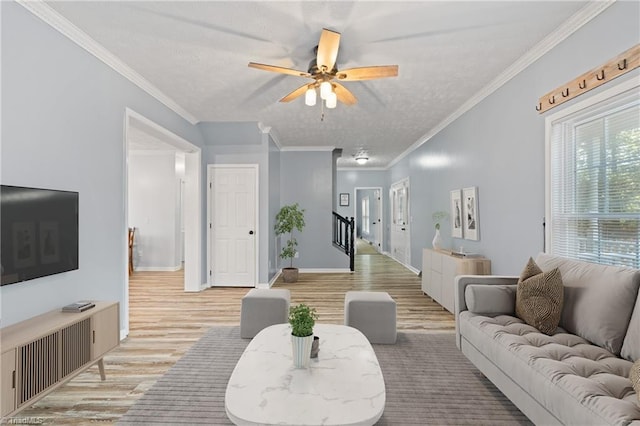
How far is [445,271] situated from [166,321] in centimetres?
351

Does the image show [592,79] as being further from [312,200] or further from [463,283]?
[312,200]

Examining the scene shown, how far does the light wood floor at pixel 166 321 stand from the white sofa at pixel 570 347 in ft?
4.44

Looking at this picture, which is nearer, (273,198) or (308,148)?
(273,198)

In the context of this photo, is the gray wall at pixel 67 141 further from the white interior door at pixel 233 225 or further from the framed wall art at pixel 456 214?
the framed wall art at pixel 456 214

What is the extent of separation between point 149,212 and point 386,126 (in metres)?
5.59

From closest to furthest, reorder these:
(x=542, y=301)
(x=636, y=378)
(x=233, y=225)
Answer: (x=636, y=378) < (x=542, y=301) < (x=233, y=225)

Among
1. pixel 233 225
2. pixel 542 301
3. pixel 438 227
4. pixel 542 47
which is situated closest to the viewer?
pixel 542 301

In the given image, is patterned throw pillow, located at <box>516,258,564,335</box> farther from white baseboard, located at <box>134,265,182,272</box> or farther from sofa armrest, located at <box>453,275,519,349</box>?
white baseboard, located at <box>134,265,182,272</box>

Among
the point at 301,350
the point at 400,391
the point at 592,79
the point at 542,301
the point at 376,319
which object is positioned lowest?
the point at 400,391

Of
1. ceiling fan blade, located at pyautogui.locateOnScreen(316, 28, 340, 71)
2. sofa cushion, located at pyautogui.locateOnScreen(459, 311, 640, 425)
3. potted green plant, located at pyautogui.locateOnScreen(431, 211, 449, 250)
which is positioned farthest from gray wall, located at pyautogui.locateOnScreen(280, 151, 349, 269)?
sofa cushion, located at pyautogui.locateOnScreen(459, 311, 640, 425)

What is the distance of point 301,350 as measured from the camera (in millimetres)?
1878

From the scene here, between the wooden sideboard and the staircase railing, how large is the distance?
230 centimetres

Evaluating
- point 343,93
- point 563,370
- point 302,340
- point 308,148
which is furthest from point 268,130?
point 563,370

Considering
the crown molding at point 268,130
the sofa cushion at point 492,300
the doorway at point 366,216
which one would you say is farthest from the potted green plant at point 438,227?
the doorway at point 366,216
